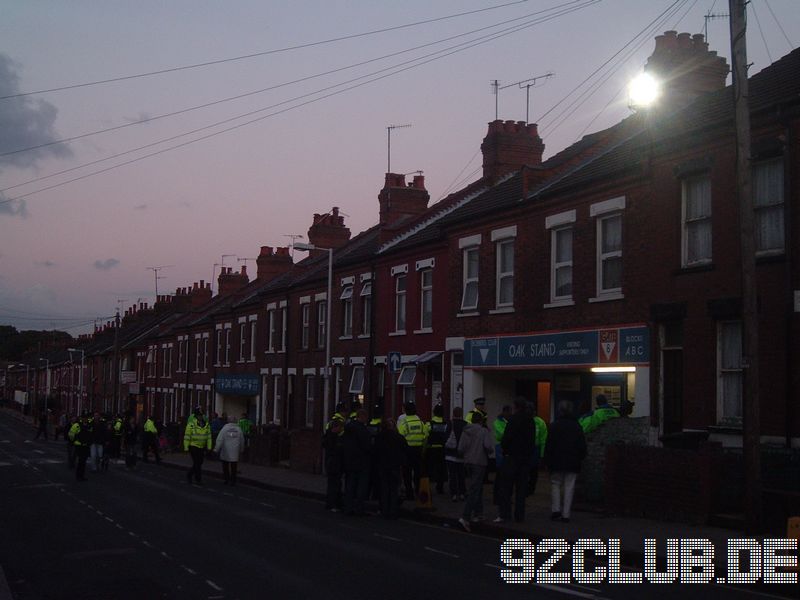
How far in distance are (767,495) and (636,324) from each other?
7.47 metres

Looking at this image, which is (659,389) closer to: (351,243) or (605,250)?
(605,250)

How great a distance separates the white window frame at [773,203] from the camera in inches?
696

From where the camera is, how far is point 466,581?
Result: 11.4 m

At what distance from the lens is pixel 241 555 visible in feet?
44.3

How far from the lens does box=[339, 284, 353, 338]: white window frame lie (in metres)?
37.5

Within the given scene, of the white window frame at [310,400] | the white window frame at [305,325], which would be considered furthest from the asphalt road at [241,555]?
the white window frame at [305,325]

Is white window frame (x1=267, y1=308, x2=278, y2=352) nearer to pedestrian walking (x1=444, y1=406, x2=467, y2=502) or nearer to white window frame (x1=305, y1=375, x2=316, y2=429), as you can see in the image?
white window frame (x1=305, y1=375, x2=316, y2=429)

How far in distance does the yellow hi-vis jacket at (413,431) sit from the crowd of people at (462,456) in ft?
0.07

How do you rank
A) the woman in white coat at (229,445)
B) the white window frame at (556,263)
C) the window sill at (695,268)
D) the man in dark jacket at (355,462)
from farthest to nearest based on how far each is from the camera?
the woman in white coat at (229,445) → the white window frame at (556,263) → the window sill at (695,268) → the man in dark jacket at (355,462)

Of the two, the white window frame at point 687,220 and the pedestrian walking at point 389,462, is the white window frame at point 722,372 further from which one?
the pedestrian walking at point 389,462

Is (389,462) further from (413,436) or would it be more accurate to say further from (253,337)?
(253,337)

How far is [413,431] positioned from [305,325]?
22.5m

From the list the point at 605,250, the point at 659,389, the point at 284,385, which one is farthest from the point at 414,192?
the point at 659,389

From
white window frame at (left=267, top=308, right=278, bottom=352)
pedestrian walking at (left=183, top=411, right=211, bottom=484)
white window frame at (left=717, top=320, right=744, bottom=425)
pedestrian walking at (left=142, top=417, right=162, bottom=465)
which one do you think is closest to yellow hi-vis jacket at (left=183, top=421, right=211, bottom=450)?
pedestrian walking at (left=183, top=411, right=211, bottom=484)
